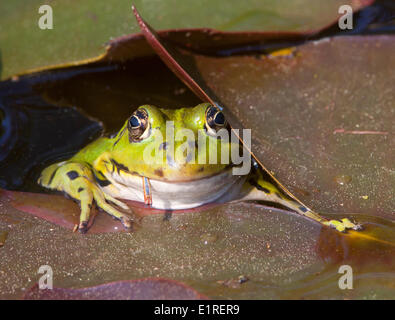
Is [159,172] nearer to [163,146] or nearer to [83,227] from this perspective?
[163,146]

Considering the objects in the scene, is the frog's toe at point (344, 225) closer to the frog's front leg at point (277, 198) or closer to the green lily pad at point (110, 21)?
the frog's front leg at point (277, 198)

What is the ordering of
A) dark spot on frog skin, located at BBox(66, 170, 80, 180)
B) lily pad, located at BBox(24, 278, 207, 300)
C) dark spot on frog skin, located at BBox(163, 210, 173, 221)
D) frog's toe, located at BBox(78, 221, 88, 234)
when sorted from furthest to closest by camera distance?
1. dark spot on frog skin, located at BBox(66, 170, 80, 180)
2. dark spot on frog skin, located at BBox(163, 210, 173, 221)
3. frog's toe, located at BBox(78, 221, 88, 234)
4. lily pad, located at BBox(24, 278, 207, 300)

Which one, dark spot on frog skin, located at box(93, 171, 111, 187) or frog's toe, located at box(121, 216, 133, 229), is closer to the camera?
frog's toe, located at box(121, 216, 133, 229)

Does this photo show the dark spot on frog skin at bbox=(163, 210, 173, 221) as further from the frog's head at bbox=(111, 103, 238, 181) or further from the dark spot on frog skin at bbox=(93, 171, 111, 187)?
the dark spot on frog skin at bbox=(93, 171, 111, 187)

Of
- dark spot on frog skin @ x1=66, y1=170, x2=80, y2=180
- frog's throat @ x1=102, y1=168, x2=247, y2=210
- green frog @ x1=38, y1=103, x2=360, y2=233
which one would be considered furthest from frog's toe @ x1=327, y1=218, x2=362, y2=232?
dark spot on frog skin @ x1=66, y1=170, x2=80, y2=180

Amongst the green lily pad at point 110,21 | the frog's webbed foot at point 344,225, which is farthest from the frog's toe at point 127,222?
the green lily pad at point 110,21

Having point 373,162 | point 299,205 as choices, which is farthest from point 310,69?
point 299,205
